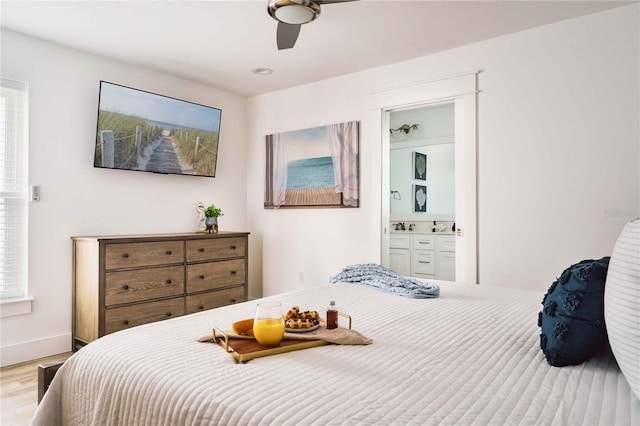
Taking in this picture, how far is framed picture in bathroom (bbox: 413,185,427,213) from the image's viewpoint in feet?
19.8

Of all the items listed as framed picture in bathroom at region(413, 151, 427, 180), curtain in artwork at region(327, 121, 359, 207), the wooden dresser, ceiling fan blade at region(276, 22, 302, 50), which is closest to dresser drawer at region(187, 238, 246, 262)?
the wooden dresser

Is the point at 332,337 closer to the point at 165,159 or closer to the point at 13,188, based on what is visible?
the point at 13,188

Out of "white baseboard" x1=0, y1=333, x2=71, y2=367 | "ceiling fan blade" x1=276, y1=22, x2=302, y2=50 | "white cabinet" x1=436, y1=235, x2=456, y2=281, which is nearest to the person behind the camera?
"ceiling fan blade" x1=276, y1=22, x2=302, y2=50

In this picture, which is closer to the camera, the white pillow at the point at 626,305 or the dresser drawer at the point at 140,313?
the white pillow at the point at 626,305

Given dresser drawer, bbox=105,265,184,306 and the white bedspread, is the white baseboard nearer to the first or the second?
dresser drawer, bbox=105,265,184,306

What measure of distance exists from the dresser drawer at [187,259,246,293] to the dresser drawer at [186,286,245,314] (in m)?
0.06

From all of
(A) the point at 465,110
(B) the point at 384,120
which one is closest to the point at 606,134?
(A) the point at 465,110

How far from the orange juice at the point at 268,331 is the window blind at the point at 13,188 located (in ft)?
9.32

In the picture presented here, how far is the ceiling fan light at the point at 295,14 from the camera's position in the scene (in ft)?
7.24

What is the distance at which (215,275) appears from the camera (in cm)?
407

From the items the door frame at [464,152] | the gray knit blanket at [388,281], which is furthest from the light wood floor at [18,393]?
the door frame at [464,152]

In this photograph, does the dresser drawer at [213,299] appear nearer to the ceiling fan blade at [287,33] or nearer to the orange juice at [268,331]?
the ceiling fan blade at [287,33]

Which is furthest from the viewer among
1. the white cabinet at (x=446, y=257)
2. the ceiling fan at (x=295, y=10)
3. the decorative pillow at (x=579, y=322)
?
the white cabinet at (x=446, y=257)

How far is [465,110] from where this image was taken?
11.7 ft
